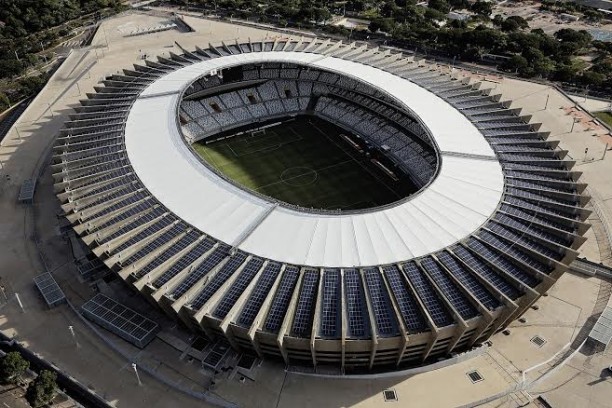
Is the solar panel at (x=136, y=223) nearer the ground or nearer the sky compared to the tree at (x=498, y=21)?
nearer the sky

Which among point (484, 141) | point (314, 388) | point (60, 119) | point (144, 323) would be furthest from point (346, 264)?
point (60, 119)

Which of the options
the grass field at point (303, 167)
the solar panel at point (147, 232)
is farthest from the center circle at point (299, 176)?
the solar panel at point (147, 232)

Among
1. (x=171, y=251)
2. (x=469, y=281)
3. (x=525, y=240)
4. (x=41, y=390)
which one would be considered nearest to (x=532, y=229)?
(x=525, y=240)

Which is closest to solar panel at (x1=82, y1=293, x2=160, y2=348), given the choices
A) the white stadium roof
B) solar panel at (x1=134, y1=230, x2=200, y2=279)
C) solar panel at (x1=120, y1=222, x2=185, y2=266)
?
solar panel at (x1=134, y1=230, x2=200, y2=279)

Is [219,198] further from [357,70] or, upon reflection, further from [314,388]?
[357,70]

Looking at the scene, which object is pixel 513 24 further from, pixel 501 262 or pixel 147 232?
pixel 147 232

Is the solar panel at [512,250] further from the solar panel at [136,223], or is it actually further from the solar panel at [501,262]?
the solar panel at [136,223]
